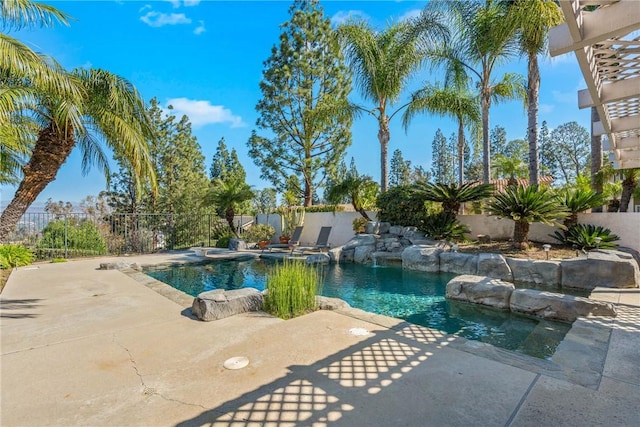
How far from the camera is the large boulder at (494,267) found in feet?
24.1

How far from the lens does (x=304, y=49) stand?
17000 millimetres

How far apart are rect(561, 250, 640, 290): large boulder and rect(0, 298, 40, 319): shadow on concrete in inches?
357

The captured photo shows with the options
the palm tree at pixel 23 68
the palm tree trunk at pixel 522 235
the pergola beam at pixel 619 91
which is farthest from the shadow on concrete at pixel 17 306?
the palm tree trunk at pixel 522 235

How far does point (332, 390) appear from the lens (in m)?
2.24

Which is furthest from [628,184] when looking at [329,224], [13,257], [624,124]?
[13,257]

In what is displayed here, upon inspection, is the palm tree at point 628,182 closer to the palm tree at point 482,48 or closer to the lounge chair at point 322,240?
the palm tree at point 482,48

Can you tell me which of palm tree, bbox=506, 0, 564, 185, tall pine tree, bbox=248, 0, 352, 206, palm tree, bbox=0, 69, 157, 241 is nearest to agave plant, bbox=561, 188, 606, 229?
palm tree, bbox=506, 0, 564, 185

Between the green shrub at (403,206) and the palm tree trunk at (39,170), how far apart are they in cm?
930

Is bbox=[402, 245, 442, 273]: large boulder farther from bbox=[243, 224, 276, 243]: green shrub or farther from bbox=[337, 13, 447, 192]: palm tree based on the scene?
bbox=[243, 224, 276, 243]: green shrub

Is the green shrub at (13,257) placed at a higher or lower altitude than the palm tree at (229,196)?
lower

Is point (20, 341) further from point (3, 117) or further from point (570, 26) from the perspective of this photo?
point (570, 26)

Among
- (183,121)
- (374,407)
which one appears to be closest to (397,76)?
(374,407)

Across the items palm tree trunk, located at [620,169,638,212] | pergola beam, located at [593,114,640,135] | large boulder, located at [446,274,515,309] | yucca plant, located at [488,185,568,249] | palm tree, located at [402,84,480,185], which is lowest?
large boulder, located at [446,274,515,309]

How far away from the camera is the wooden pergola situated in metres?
3.03
